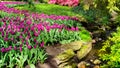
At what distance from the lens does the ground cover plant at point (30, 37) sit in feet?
30.0

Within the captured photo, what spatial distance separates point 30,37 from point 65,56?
1.64 metres

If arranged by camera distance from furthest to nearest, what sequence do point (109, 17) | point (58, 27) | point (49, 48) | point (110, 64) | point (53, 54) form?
point (109, 17), point (58, 27), point (49, 48), point (53, 54), point (110, 64)

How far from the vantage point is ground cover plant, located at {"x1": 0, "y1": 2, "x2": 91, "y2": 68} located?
30.0ft

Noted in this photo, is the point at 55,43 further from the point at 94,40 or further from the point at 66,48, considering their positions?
the point at 94,40

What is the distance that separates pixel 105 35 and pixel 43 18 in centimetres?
356

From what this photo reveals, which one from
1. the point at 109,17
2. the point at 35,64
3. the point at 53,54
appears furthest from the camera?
the point at 109,17

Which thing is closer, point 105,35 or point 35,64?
point 35,64

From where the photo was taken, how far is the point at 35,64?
31.1 feet

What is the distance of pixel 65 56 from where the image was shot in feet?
34.1

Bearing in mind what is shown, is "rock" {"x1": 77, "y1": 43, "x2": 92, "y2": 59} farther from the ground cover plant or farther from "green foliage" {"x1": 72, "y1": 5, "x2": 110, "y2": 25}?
"green foliage" {"x1": 72, "y1": 5, "x2": 110, "y2": 25}

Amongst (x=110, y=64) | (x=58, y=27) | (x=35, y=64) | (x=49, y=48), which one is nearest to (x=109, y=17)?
(x=58, y=27)

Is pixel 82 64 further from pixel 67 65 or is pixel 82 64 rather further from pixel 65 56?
pixel 65 56

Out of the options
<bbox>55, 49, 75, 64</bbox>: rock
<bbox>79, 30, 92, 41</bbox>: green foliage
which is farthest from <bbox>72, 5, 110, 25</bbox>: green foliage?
<bbox>55, 49, 75, 64</bbox>: rock

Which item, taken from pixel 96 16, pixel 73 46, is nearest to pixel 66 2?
pixel 96 16
